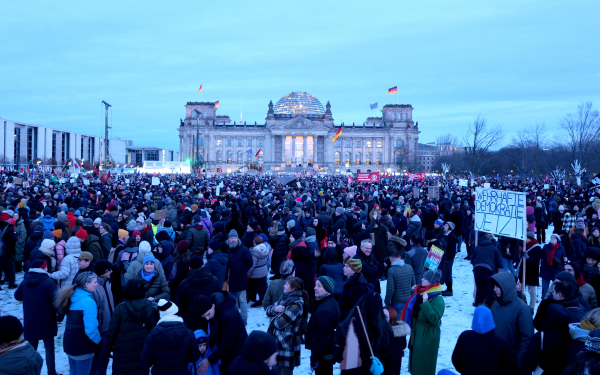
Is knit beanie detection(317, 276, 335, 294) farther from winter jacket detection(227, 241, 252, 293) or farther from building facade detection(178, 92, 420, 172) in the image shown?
building facade detection(178, 92, 420, 172)

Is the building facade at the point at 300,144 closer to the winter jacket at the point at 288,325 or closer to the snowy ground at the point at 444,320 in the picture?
the snowy ground at the point at 444,320

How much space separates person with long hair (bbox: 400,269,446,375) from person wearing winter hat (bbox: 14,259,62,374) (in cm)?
478

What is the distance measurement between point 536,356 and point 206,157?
10718 cm

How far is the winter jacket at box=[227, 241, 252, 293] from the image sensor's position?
8.83 meters

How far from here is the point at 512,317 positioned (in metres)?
5.36

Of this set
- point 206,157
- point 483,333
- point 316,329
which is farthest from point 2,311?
point 206,157

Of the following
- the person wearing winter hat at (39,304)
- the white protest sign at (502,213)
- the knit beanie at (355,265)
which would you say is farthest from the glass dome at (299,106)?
the knit beanie at (355,265)

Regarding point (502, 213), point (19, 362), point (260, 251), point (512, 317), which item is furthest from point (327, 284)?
point (502, 213)

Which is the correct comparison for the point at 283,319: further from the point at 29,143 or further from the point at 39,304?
the point at 29,143

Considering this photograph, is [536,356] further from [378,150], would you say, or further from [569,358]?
[378,150]

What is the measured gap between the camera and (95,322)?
19.1ft

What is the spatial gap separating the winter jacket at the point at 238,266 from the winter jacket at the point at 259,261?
1.64ft

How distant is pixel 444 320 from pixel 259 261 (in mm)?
3834

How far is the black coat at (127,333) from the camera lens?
527cm
